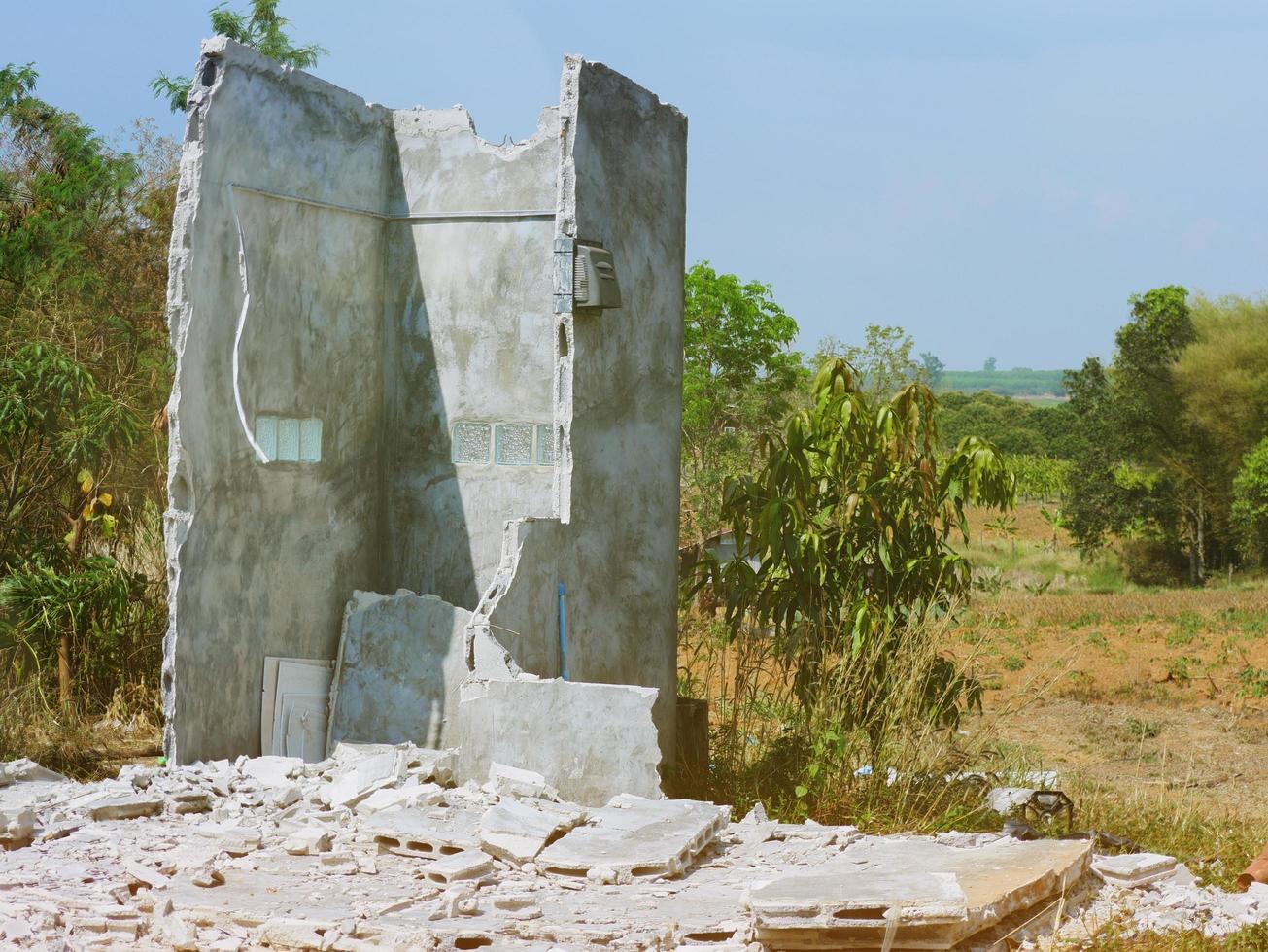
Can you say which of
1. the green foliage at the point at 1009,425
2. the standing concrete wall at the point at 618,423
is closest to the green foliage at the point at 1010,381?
the green foliage at the point at 1009,425

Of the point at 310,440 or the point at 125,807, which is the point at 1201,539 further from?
the point at 125,807

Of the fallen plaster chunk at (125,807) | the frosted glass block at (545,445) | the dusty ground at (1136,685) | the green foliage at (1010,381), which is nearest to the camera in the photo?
the fallen plaster chunk at (125,807)

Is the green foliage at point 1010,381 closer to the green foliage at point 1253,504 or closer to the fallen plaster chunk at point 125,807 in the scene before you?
the green foliage at point 1253,504

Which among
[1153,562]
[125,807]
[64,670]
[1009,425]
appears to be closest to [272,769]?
[125,807]

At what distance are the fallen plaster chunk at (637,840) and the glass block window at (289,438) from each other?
274 centimetres

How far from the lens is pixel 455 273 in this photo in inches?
335

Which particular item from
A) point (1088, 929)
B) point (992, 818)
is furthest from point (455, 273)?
point (1088, 929)

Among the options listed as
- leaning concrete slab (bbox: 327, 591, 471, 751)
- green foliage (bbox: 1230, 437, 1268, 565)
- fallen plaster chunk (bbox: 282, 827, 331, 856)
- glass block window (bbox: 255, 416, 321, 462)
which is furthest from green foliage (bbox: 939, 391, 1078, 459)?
fallen plaster chunk (bbox: 282, 827, 331, 856)

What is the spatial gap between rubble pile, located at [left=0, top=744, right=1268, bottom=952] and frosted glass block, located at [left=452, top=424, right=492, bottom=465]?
194cm

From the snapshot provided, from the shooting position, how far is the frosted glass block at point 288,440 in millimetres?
7820

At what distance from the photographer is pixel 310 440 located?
8.05 meters

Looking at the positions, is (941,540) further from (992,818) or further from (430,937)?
(430,937)

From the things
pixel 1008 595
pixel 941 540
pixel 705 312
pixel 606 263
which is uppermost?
pixel 705 312

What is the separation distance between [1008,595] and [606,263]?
18.3m
